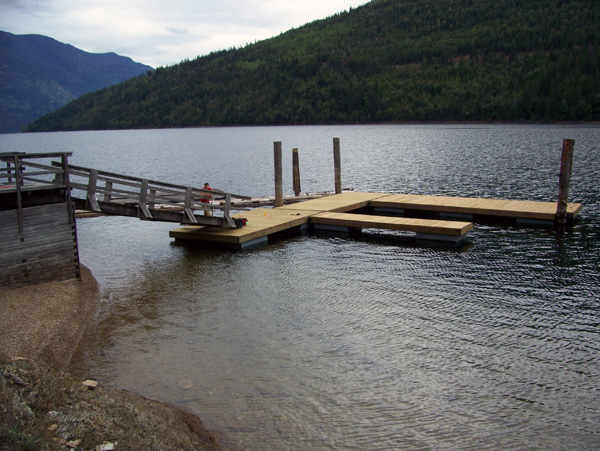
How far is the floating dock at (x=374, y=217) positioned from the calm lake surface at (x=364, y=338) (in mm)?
674

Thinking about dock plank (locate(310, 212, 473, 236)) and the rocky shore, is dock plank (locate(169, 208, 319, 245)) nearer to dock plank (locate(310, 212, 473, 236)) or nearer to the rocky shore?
dock plank (locate(310, 212, 473, 236))

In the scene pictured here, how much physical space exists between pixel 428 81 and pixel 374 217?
5369 inches

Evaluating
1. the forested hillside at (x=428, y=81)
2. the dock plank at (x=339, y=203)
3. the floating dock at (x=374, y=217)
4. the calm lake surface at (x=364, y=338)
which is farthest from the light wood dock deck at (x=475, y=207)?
the forested hillside at (x=428, y=81)

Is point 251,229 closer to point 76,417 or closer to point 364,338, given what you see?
point 364,338

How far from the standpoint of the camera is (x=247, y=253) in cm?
1638

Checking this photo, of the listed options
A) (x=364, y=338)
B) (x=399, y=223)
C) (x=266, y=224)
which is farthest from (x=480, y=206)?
(x=364, y=338)

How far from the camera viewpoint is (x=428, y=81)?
14450 cm

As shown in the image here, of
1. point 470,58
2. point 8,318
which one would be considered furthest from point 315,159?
point 470,58

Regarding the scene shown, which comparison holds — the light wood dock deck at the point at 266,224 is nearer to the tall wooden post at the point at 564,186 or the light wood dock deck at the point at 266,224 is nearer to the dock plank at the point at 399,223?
the dock plank at the point at 399,223

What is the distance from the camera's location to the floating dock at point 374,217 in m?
17.0

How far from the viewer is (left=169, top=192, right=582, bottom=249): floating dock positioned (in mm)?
16969

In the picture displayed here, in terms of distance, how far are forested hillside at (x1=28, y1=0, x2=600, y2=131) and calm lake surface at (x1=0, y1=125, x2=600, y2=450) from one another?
96.8 m


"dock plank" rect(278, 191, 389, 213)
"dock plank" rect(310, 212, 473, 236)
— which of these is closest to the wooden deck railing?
"dock plank" rect(310, 212, 473, 236)

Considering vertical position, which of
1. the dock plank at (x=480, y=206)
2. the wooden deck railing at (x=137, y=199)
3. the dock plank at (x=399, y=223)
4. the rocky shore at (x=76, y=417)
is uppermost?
the wooden deck railing at (x=137, y=199)
